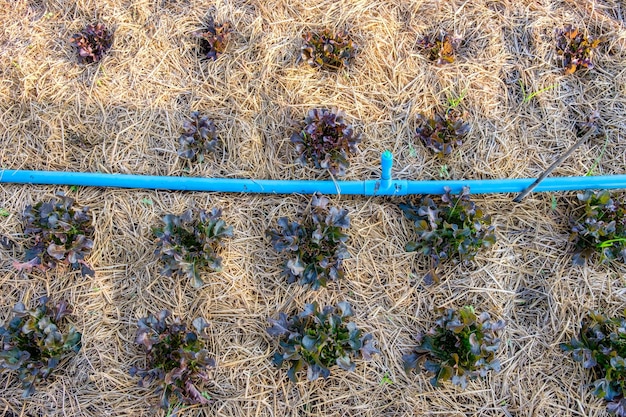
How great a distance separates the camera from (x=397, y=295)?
261 cm

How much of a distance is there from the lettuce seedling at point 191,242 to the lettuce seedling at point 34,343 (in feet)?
2.18

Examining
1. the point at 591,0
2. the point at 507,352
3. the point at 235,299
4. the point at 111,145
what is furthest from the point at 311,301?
the point at 591,0

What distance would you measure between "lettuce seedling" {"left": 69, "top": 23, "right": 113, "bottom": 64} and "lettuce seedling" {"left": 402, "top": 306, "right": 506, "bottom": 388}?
2786 mm

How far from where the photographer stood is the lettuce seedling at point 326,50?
2.86m

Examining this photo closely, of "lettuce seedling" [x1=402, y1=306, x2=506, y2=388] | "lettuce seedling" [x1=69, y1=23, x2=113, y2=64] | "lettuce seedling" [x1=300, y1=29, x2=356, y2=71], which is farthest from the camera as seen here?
"lettuce seedling" [x1=69, y1=23, x2=113, y2=64]

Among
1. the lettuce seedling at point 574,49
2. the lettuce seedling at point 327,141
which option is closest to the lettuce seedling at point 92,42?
the lettuce seedling at point 327,141

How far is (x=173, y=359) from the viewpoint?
2.40 m

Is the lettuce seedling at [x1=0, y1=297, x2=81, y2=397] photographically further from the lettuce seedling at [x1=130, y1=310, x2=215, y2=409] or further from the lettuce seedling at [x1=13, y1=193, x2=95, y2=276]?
the lettuce seedling at [x1=130, y1=310, x2=215, y2=409]

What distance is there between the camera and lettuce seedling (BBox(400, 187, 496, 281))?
2.54m

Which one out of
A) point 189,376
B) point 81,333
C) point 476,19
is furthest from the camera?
point 476,19

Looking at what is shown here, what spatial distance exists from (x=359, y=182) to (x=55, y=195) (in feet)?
6.23

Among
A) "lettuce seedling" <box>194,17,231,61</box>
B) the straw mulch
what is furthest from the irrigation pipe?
"lettuce seedling" <box>194,17,231,61</box>

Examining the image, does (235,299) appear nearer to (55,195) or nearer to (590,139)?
(55,195)

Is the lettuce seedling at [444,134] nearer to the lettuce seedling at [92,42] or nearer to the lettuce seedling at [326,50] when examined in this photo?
the lettuce seedling at [326,50]
